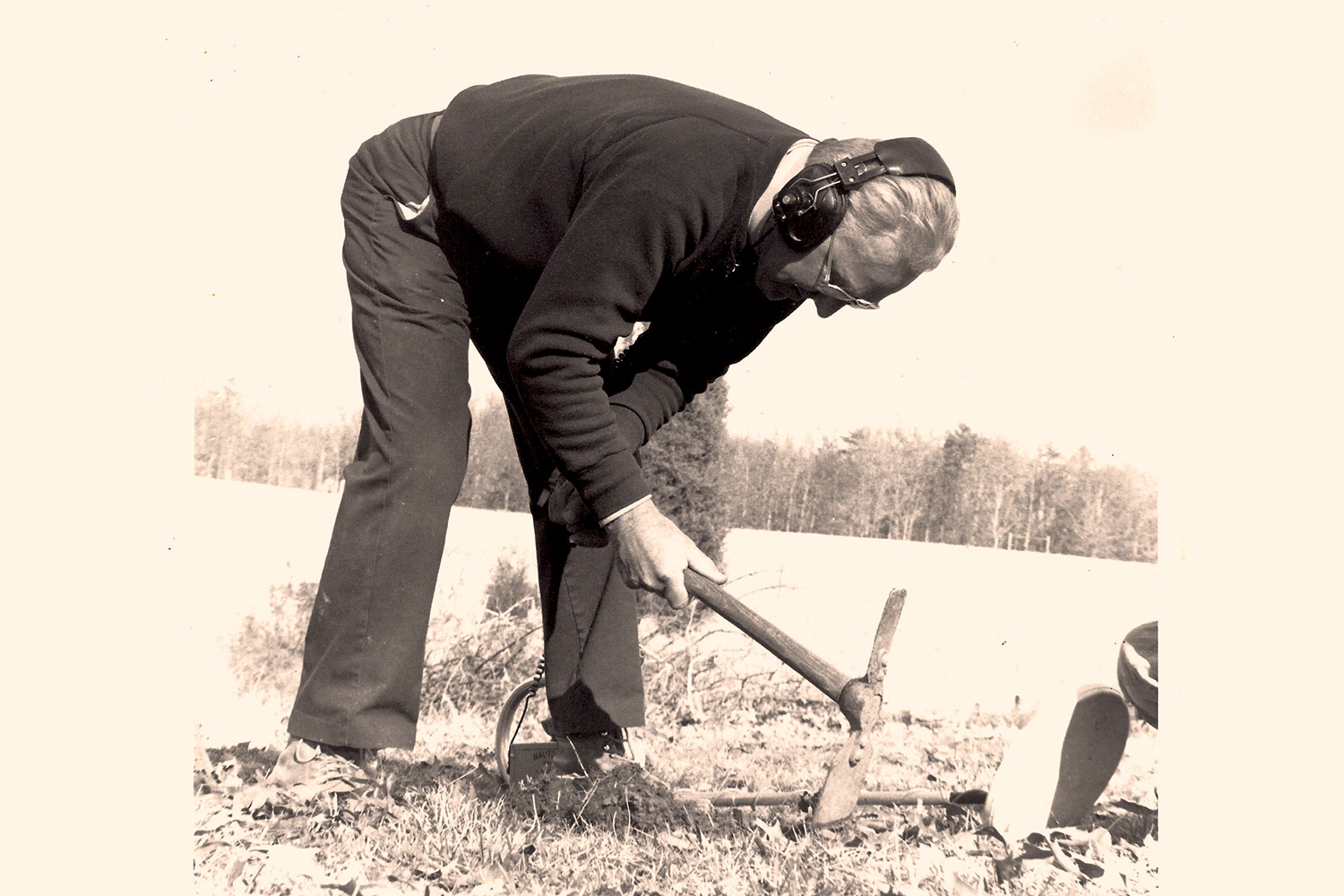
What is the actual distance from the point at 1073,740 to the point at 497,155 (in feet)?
7.65

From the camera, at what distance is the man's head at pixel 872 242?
224 centimetres

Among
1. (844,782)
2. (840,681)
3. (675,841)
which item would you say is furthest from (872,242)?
(675,841)

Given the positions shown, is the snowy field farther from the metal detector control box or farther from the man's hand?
the man's hand

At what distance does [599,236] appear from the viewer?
82.4 inches

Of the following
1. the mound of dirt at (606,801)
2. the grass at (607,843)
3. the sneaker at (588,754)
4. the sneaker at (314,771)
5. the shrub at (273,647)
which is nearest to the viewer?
the grass at (607,843)

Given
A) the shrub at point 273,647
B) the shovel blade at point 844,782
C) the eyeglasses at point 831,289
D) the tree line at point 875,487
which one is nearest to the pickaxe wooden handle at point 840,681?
the shovel blade at point 844,782

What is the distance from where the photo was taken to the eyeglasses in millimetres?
2330

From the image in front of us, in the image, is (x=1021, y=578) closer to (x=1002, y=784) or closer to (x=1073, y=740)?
(x=1073, y=740)

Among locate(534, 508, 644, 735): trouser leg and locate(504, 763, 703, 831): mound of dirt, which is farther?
locate(534, 508, 644, 735): trouser leg

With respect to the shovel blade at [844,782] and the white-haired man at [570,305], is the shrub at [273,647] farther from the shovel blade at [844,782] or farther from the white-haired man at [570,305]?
the shovel blade at [844,782]

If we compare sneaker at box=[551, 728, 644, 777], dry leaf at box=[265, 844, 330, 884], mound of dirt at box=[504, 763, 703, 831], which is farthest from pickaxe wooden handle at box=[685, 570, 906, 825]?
dry leaf at box=[265, 844, 330, 884]

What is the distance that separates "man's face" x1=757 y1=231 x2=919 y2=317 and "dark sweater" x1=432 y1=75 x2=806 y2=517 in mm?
81

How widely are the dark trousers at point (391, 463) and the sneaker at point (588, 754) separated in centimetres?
52

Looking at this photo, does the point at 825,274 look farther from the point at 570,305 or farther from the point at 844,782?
the point at 844,782
